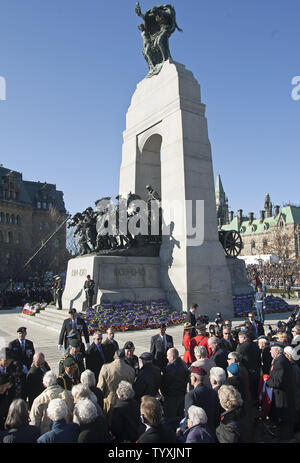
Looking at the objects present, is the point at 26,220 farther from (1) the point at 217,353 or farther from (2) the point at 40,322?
(1) the point at 217,353

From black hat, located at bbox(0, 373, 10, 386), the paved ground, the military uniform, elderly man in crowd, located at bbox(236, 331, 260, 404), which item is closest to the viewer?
black hat, located at bbox(0, 373, 10, 386)

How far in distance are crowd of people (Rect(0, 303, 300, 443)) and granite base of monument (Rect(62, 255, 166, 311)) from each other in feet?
29.8

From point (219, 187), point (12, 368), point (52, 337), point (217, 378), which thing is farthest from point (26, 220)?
point (219, 187)

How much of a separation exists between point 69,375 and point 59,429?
1621mm

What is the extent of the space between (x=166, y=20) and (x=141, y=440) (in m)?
23.0

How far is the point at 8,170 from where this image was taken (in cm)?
6175

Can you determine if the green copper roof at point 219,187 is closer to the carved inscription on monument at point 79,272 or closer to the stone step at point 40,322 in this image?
the carved inscription on monument at point 79,272

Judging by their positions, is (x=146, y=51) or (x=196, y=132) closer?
(x=196, y=132)

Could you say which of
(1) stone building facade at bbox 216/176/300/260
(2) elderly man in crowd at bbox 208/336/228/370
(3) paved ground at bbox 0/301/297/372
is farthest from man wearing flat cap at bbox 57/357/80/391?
(1) stone building facade at bbox 216/176/300/260

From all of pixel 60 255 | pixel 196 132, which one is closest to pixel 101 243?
pixel 196 132

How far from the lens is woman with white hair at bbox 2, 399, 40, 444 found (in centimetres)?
323

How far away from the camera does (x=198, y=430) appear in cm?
328

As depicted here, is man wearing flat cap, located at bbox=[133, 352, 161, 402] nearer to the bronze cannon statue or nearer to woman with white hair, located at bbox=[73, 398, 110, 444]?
woman with white hair, located at bbox=[73, 398, 110, 444]

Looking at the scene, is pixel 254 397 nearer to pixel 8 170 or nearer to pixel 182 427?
pixel 182 427
